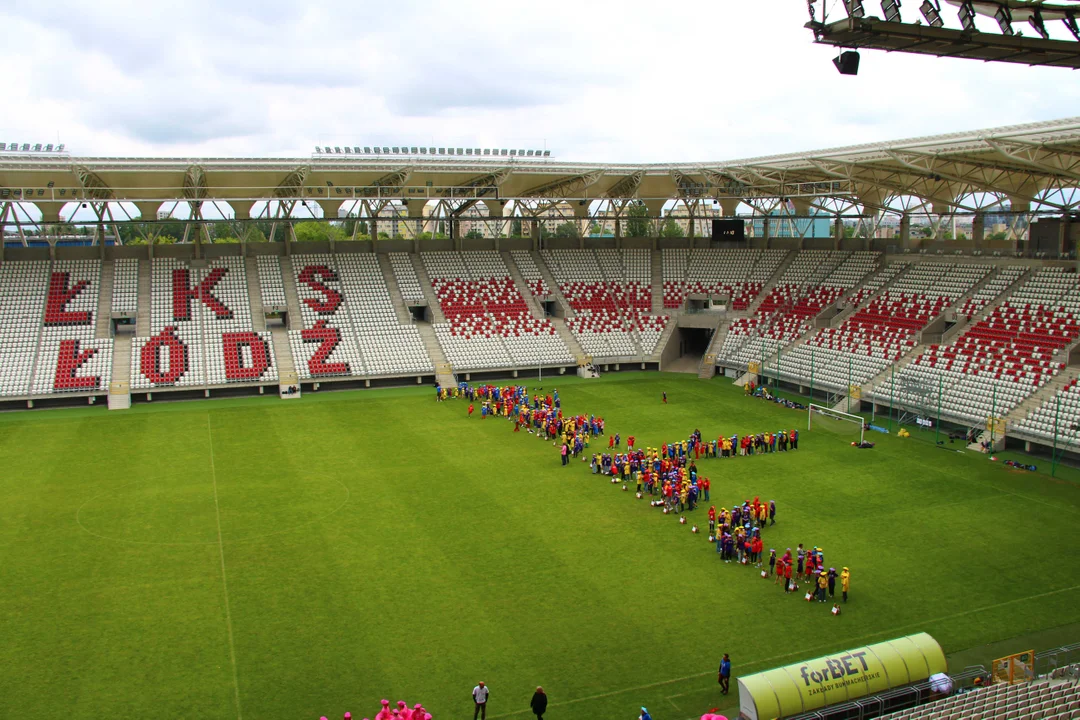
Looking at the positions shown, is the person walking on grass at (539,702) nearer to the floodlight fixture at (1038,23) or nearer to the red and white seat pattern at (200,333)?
the floodlight fixture at (1038,23)

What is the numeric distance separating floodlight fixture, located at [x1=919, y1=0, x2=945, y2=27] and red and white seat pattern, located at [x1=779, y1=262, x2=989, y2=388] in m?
27.1

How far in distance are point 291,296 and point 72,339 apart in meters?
10.5

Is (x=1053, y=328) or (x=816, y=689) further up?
(x=1053, y=328)

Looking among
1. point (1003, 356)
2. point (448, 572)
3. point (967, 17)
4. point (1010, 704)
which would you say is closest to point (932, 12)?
point (967, 17)

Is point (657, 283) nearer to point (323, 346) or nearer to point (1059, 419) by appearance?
point (323, 346)

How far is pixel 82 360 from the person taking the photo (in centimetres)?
3944

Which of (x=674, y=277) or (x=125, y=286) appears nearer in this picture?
(x=125, y=286)

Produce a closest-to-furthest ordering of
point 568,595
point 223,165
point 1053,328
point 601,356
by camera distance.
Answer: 1. point 568,595
2. point 1053,328
3. point 223,165
4. point 601,356

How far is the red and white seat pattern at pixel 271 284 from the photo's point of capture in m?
45.4

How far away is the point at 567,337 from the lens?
47781 millimetres

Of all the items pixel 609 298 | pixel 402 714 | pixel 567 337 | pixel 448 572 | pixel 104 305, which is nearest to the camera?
pixel 402 714

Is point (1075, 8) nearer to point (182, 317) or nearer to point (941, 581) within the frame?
point (941, 581)

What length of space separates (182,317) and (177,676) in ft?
104

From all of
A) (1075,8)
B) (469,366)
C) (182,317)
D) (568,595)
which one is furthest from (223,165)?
(1075,8)
